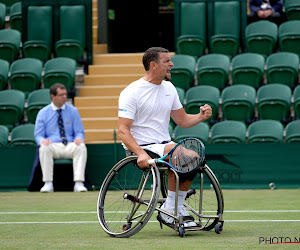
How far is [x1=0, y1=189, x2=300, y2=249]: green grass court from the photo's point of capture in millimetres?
4793

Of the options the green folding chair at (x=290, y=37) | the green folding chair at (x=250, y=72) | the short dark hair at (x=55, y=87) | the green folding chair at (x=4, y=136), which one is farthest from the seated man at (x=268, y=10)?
→ the green folding chair at (x=4, y=136)

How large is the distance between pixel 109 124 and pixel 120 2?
5.84 meters

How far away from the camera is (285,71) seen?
12414 millimetres

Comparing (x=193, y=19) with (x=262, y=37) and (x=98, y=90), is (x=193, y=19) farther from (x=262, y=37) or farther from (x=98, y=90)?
(x=98, y=90)

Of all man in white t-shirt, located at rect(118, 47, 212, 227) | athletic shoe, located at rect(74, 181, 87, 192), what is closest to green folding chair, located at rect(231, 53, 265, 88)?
athletic shoe, located at rect(74, 181, 87, 192)

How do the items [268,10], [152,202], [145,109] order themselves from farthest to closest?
[268,10], [145,109], [152,202]

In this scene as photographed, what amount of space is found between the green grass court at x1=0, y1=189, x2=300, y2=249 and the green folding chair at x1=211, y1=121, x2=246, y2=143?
1914 millimetres

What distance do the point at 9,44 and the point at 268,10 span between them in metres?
5.18

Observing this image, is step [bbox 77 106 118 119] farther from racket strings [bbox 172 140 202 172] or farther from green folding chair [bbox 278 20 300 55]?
racket strings [bbox 172 140 202 172]

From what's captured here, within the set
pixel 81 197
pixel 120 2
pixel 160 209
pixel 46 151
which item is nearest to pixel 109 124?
pixel 46 151

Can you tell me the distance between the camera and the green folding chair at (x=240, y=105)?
11.8 metres

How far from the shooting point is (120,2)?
17.6m

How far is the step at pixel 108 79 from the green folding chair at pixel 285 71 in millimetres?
2656

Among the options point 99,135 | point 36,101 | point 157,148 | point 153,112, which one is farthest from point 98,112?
point 157,148
